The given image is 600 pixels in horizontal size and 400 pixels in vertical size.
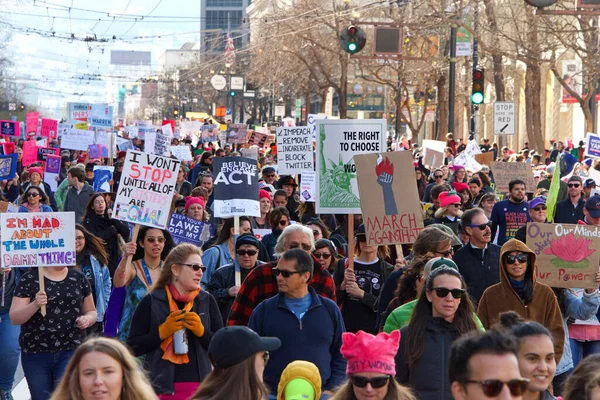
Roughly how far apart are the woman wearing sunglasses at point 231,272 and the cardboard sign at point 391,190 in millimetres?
1204


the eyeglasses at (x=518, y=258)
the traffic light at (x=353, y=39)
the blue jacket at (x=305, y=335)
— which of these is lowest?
the blue jacket at (x=305, y=335)

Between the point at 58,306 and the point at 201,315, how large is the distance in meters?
1.66

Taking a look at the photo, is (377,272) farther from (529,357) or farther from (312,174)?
(312,174)

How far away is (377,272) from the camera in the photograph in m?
9.27

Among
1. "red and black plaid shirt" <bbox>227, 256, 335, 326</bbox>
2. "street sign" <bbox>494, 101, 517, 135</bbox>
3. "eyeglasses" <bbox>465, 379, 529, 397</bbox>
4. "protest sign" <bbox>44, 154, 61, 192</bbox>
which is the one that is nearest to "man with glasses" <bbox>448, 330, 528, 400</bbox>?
"eyeglasses" <bbox>465, 379, 529, 397</bbox>

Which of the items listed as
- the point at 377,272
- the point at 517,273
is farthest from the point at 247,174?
the point at 517,273

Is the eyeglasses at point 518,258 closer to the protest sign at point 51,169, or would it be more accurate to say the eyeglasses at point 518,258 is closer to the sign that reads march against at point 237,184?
the sign that reads march against at point 237,184

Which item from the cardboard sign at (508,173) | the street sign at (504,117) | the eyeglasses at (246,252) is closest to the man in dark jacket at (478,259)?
the eyeglasses at (246,252)

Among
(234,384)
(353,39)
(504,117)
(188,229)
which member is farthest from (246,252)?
(504,117)

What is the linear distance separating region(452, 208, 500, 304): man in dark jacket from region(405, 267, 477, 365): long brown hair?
2.69 meters

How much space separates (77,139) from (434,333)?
77.1ft

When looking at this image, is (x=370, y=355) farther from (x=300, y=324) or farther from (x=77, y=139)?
(x=77, y=139)

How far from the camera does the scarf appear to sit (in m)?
7.05

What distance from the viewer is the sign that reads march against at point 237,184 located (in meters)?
10.9
